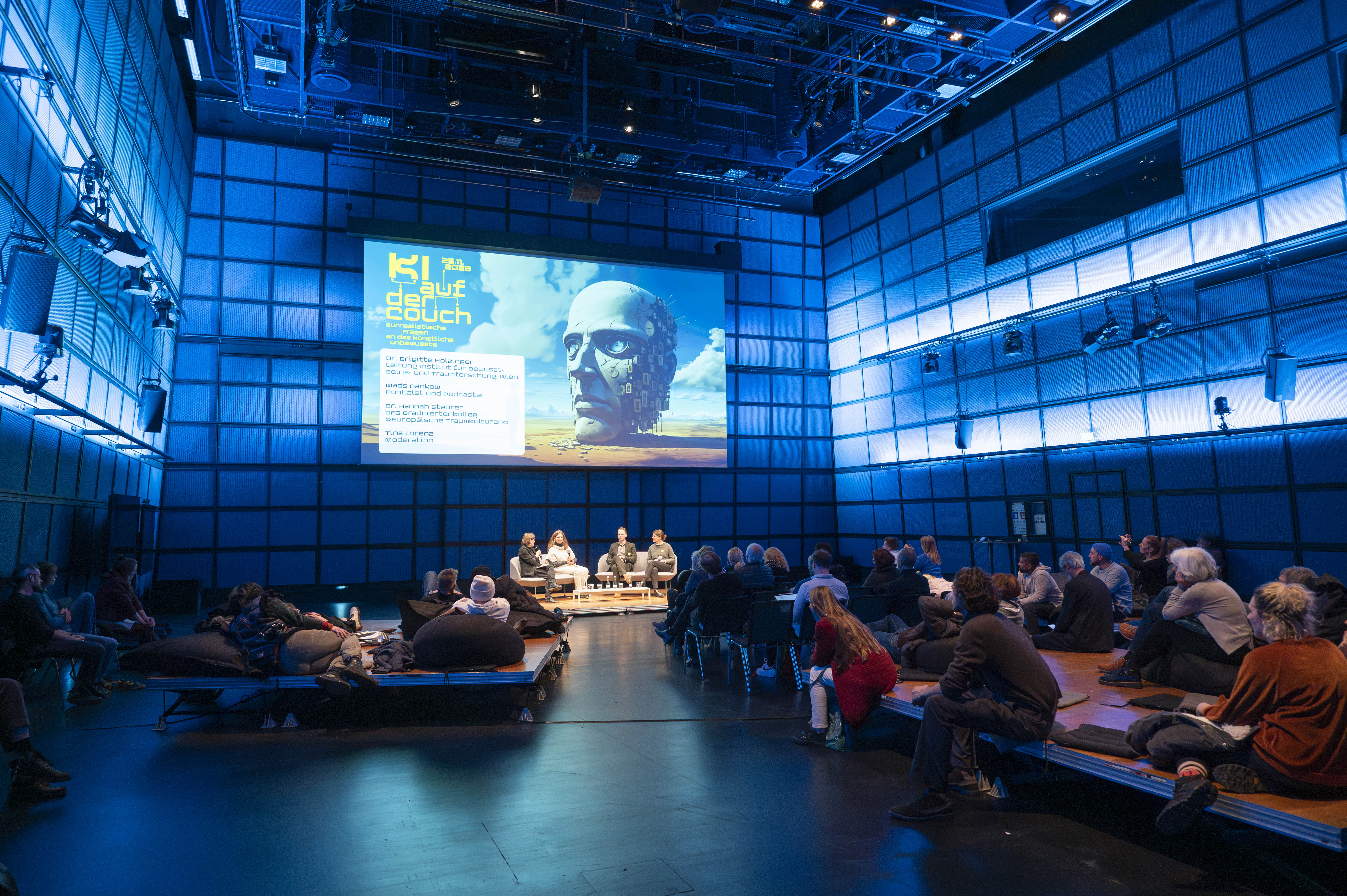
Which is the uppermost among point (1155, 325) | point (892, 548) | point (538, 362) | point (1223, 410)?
point (538, 362)

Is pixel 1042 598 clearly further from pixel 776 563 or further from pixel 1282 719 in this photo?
pixel 1282 719

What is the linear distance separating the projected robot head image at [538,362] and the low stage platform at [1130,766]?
979cm

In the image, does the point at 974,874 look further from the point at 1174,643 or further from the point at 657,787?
the point at 1174,643

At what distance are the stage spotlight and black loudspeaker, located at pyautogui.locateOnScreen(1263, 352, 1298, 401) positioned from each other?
5.21m

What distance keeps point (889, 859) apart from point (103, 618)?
25.1 feet

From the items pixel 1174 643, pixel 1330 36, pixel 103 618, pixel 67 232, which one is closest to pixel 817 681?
pixel 1174 643

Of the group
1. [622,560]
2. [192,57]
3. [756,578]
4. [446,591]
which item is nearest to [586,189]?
[192,57]

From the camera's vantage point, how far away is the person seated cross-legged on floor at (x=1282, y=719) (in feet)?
8.57

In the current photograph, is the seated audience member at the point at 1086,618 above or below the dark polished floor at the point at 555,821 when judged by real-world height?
above

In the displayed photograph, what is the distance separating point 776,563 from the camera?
7.92m

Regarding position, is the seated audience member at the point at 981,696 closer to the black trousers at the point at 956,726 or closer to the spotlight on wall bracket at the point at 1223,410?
the black trousers at the point at 956,726

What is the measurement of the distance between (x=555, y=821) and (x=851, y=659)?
188 centimetres

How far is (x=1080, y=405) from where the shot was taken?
37.4 ft

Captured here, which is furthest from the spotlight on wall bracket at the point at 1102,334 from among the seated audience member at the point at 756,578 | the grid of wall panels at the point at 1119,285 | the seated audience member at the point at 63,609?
the seated audience member at the point at 63,609
